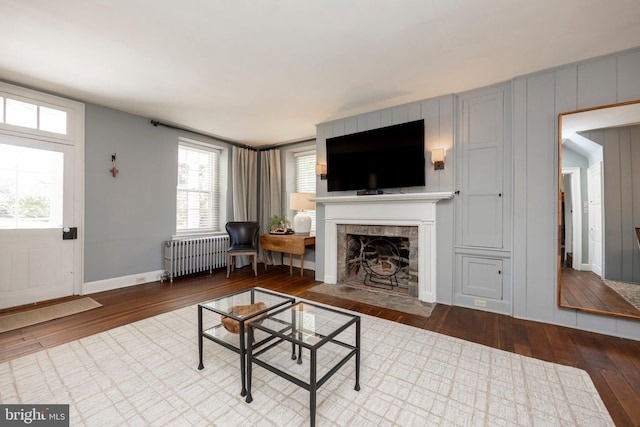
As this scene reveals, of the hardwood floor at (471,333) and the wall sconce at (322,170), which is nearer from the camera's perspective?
the hardwood floor at (471,333)

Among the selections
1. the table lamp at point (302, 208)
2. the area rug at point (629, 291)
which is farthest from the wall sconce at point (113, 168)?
the area rug at point (629, 291)

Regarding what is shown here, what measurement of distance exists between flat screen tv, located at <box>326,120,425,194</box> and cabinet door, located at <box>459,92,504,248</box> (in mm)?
473

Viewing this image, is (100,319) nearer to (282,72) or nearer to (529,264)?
(282,72)

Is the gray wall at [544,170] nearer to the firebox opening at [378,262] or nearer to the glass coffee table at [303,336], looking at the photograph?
the firebox opening at [378,262]

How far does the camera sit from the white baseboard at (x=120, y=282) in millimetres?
3293

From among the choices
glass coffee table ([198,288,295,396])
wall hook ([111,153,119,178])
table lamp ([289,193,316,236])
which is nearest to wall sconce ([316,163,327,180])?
table lamp ([289,193,316,236])

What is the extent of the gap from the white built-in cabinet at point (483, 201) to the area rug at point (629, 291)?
2.43 ft

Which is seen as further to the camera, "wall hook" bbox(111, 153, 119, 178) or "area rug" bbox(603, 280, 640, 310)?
"wall hook" bbox(111, 153, 119, 178)

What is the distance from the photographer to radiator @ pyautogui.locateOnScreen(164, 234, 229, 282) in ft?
13.0

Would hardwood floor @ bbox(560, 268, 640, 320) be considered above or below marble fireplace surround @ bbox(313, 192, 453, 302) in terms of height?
below

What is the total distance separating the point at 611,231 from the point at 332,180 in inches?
114

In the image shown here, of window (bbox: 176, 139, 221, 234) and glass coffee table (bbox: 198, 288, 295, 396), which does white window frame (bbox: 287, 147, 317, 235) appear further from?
glass coffee table (bbox: 198, 288, 295, 396)

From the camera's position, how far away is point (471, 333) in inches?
89.9

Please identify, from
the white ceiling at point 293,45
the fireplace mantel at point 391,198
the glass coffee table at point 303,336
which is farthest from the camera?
the fireplace mantel at point 391,198
